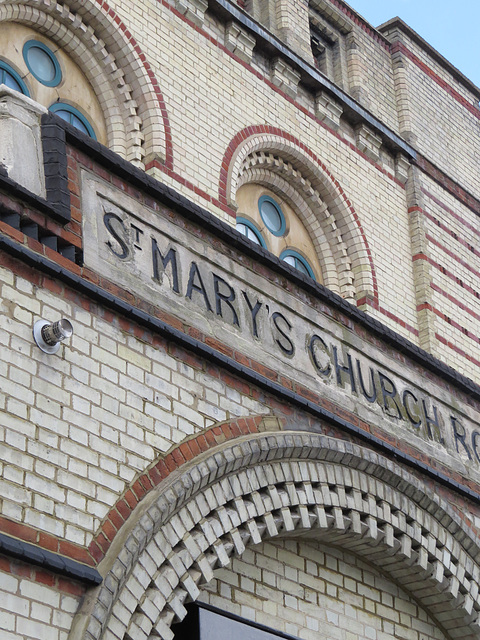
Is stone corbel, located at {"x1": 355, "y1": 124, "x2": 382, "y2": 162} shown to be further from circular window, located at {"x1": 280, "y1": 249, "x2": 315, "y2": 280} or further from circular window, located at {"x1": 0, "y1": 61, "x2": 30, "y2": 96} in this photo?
circular window, located at {"x1": 0, "y1": 61, "x2": 30, "y2": 96}

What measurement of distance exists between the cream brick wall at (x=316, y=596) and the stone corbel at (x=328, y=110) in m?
7.41

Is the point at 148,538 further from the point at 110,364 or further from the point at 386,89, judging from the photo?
the point at 386,89

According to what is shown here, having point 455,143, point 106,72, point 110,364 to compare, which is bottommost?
point 110,364

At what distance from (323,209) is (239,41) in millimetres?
2426

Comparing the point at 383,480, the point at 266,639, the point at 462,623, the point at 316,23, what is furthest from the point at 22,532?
the point at 316,23

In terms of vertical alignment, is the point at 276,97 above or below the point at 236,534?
above

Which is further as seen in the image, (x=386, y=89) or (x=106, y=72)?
(x=386, y=89)

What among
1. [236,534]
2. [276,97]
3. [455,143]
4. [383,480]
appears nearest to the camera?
[236,534]

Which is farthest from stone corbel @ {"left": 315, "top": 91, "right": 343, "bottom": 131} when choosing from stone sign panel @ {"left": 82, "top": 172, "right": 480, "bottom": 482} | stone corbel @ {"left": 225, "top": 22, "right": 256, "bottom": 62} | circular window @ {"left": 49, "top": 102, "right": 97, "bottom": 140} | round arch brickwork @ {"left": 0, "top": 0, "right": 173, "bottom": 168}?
stone sign panel @ {"left": 82, "top": 172, "right": 480, "bottom": 482}

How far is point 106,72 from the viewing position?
14492mm

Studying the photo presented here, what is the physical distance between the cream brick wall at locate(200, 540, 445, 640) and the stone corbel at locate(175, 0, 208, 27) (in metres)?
7.27

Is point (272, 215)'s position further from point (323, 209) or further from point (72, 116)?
point (72, 116)

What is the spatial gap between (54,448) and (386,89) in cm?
1201

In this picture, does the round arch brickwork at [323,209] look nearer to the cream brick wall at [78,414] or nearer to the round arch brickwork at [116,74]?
the round arch brickwork at [116,74]
